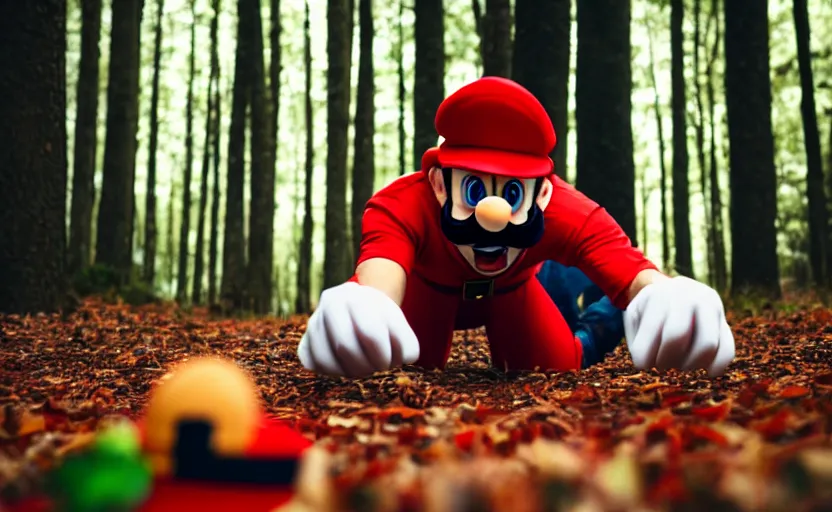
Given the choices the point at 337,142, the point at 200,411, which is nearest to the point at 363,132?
the point at 337,142

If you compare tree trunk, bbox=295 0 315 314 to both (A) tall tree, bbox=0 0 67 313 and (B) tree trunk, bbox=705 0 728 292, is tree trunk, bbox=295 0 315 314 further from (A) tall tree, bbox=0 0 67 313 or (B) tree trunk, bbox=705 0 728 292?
(B) tree trunk, bbox=705 0 728 292

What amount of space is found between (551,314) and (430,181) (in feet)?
3.26

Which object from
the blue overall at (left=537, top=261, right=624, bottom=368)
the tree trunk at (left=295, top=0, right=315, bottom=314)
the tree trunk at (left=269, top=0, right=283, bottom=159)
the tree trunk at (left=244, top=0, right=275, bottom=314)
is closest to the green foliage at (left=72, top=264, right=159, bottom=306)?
the tree trunk at (left=244, top=0, right=275, bottom=314)

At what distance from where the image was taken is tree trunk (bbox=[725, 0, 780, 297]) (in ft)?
25.8

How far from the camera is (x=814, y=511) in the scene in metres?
1.08

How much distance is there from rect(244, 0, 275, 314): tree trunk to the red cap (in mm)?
7288

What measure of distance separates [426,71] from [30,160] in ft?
14.8

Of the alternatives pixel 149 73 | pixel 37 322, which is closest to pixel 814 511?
pixel 37 322

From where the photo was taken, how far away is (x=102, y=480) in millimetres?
1134

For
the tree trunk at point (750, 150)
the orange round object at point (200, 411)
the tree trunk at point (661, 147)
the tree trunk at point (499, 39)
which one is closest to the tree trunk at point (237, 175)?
the tree trunk at point (499, 39)

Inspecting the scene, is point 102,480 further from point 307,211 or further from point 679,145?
point 679,145

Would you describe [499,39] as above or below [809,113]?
above

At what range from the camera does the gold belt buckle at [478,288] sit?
332 centimetres

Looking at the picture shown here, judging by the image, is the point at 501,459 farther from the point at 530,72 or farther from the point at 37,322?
the point at 530,72
